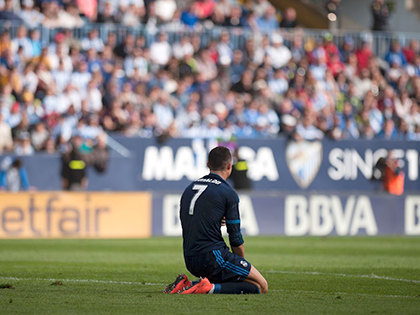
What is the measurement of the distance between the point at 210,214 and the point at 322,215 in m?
13.2

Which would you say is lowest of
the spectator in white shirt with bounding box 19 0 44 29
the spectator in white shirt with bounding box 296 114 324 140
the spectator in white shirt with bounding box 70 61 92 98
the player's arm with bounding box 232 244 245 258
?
the player's arm with bounding box 232 244 245 258

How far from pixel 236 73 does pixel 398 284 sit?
52.2 feet

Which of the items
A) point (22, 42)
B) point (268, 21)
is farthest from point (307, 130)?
point (22, 42)

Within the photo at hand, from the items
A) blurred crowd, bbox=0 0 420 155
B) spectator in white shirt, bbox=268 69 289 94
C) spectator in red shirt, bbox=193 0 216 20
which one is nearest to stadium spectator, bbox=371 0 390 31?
blurred crowd, bbox=0 0 420 155

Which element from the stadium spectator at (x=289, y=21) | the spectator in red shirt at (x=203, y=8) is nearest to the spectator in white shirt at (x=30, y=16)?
the spectator in red shirt at (x=203, y=8)

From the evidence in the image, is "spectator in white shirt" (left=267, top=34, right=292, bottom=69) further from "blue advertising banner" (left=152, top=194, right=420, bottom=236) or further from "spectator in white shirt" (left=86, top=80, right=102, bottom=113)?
"blue advertising banner" (left=152, top=194, right=420, bottom=236)

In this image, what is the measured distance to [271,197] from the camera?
21.3 meters

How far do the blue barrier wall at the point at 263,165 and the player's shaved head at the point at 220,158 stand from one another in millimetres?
13977

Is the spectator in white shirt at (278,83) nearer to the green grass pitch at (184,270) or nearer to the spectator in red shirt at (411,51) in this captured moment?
the spectator in red shirt at (411,51)

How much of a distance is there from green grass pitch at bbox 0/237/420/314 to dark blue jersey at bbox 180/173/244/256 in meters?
0.51

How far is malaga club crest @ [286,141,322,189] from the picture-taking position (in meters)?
24.2

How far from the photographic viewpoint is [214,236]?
28.0ft

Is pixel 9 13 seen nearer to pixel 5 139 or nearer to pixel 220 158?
pixel 5 139

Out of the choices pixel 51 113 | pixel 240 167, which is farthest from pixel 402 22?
pixel 51 113
